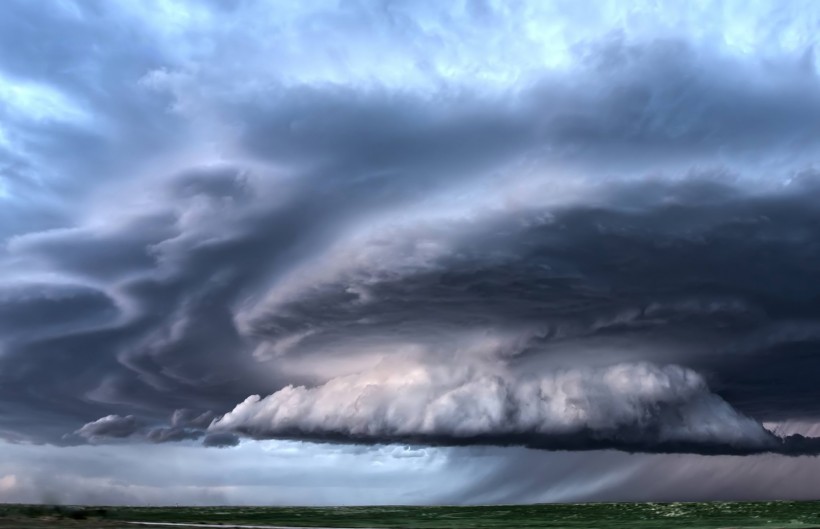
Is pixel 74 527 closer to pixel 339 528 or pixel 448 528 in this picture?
pixel 339 528

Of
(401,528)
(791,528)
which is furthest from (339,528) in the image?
(791,528)

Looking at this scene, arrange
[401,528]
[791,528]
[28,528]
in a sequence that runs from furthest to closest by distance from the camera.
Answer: [401,528] → [791,528] → [28,528]

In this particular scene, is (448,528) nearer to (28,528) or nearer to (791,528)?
(791,528)

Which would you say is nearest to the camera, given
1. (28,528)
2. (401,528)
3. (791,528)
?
(28,528)

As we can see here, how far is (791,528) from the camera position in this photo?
155625 mm

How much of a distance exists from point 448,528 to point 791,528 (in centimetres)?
8520

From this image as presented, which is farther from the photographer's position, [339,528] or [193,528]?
[339,528]

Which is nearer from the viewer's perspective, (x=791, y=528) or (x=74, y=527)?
(x=74, y=527)

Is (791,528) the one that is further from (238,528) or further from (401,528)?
(238,528)

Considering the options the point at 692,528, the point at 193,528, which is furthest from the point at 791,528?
the point at 193,528

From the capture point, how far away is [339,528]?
650ft

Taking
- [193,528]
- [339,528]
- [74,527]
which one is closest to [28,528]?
[74,527]

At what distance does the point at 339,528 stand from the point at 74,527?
247ft

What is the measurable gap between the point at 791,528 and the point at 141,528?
137072 millimetres
